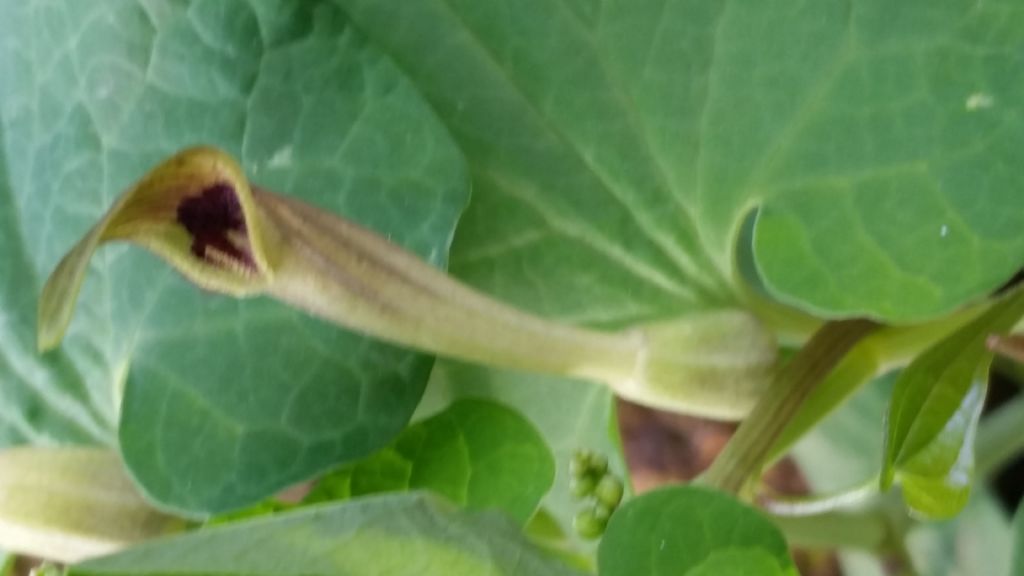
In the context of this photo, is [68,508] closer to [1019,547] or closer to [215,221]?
[215,221]

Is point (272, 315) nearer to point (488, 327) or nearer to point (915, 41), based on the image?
point (488, 327)

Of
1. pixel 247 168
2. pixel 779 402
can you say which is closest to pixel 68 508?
pixel 247 168

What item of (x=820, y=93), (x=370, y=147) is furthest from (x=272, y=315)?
(x=820, y=93)

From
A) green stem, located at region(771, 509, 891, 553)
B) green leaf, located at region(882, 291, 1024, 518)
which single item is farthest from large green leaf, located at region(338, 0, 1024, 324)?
green stem, located at region(771, 509, 891, 553)

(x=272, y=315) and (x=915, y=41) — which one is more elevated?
(x=915, y=41)

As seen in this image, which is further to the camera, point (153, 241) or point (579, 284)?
point (579, 284)

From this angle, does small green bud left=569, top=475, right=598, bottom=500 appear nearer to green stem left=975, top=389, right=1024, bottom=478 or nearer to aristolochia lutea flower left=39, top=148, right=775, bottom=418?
aristolochia lutea flower left=39, top=148, right=775, bottom=418
